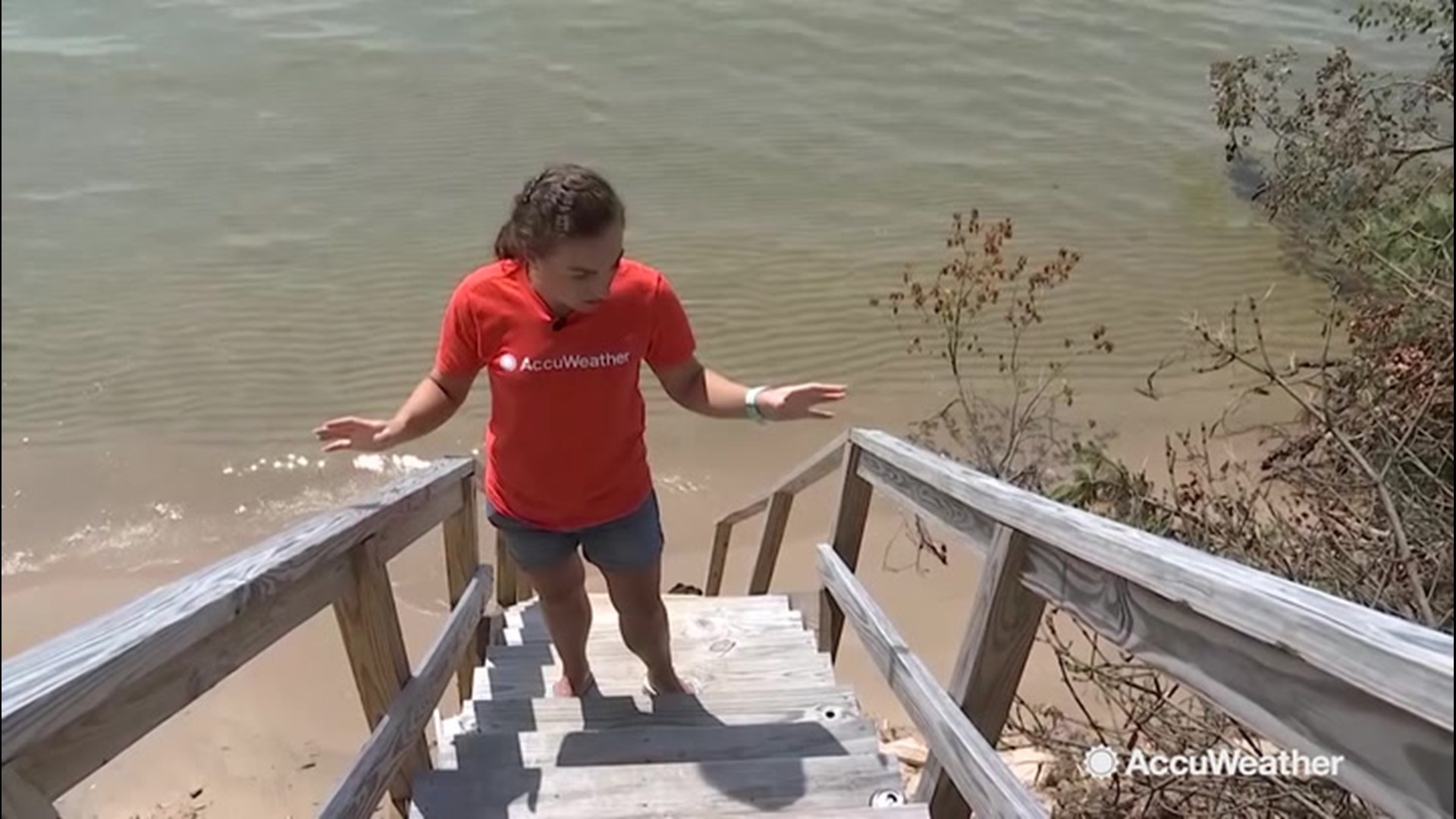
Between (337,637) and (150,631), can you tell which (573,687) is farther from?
(337,637)

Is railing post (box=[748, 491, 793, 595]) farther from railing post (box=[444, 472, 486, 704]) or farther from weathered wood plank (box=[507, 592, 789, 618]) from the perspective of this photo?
railing post (box=[444, 472, 486, 704])

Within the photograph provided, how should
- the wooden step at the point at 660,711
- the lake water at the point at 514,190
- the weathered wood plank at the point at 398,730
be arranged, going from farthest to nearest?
the lake water at the point at 514,190
the wooden step at the point at 660,711
the weathered wood plank at the point at 398,730

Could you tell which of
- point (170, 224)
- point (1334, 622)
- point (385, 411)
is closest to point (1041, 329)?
point (385, 411)

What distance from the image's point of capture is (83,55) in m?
15.1

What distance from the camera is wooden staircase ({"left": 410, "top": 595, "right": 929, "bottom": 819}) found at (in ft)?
9.77

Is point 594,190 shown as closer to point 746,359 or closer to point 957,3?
point 746,359

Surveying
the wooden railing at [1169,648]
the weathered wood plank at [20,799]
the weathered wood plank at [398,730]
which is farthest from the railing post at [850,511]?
the weathered wood plank at [20,799]

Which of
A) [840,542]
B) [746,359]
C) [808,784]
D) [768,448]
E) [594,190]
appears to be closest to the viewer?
[594,190]

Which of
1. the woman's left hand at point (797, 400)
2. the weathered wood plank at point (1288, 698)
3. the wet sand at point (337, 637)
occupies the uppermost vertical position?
the weathered wood plank at point (1288, 698)

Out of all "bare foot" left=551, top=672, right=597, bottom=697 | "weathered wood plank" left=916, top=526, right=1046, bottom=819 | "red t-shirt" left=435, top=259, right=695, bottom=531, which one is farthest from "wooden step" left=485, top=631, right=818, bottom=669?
"weathered wood plank" left=916, top=526, right=1046, bottom=819

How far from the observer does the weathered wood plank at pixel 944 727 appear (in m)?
2.21

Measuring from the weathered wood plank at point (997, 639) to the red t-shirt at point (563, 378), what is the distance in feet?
3.34

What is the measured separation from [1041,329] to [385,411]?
5560 mm

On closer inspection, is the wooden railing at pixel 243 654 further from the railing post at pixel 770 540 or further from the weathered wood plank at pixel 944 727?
the railing post at pixel 770 540
